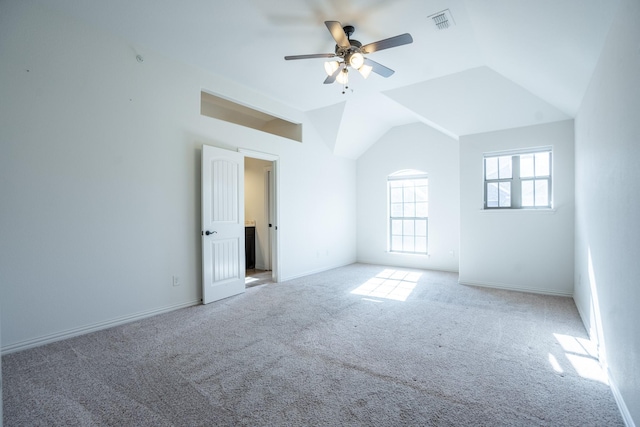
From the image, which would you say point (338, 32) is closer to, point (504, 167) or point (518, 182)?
point (504, 167)

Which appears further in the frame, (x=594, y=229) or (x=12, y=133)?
(x=594, y=229)

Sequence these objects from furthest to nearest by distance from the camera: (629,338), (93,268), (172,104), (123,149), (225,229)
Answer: (225,229) → (172,104) → (123,149) → (93,268) → (629,338)

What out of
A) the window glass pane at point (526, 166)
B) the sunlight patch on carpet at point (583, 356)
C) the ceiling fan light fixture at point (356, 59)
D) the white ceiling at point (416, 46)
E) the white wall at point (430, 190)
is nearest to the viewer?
the sunlight patch on carpet at point (583, 356)

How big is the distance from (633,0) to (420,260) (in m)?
5.16

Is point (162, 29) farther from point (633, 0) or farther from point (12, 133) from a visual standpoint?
point (633, 0)

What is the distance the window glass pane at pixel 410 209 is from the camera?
6759 millimetres

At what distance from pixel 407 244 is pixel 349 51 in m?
4.59

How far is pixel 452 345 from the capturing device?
9.61 feet

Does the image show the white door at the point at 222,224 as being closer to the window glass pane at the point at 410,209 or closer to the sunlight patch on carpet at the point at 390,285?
the sunlight patch on carpet at the point at 390,285

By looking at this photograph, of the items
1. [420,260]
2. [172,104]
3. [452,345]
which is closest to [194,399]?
[452,345]

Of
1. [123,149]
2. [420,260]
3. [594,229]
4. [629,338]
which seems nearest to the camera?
[629,338]

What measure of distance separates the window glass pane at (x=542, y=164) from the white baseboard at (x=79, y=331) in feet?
17.6

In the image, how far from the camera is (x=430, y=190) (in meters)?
6.36

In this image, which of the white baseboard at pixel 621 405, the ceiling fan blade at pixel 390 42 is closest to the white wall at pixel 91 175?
the ceiling fan blade at pixel 390 42
